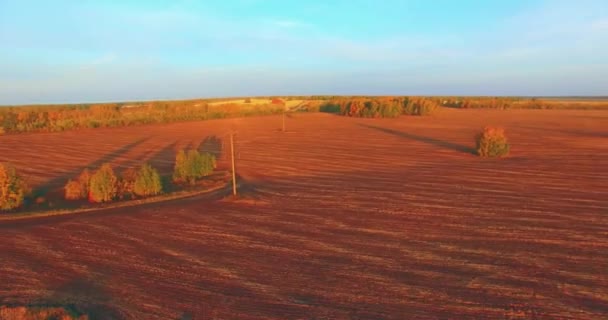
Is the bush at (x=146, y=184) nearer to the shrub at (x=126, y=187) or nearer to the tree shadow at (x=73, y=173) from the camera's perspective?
the shrub at (x=126, y=187)

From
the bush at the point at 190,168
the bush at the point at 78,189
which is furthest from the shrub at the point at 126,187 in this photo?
the bush at the point at 190,168

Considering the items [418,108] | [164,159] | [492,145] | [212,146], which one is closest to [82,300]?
[164,159]

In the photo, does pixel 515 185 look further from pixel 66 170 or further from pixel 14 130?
pixel 14 130

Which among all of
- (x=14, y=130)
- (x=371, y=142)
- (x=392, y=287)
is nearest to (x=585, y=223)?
(x=392, y=287)

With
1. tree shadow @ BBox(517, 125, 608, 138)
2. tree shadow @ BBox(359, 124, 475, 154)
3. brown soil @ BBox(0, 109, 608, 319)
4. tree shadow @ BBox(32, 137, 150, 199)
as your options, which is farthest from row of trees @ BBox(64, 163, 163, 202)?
tree shadow @ BBox(517, 125, 608, 138)

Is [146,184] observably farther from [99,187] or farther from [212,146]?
[212,146]
